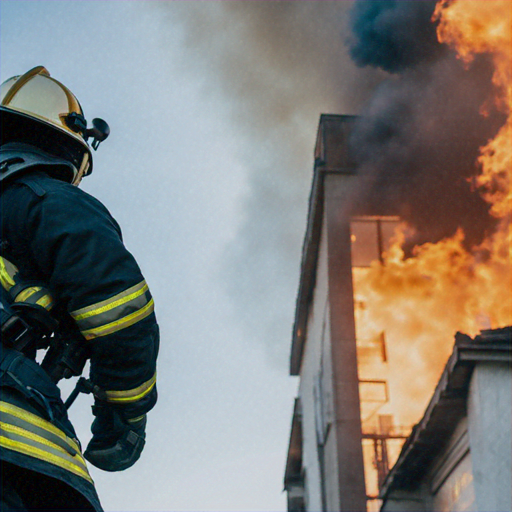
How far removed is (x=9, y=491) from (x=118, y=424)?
549mm

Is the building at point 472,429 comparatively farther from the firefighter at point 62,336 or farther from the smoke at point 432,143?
the smoke at point 432,143

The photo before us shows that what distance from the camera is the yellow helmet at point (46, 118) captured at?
3.00 meters

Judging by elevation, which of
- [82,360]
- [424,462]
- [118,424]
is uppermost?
[424,462]

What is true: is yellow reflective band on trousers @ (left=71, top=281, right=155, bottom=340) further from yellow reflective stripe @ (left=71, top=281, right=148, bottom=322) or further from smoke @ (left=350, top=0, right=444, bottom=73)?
smoke @ (left=350, top=0, right=444, bottom=73)

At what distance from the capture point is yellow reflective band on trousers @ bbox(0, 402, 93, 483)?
2264 mm

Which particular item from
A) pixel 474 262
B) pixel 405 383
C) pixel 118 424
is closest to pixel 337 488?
pixel 405 383

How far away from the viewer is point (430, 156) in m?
21.3

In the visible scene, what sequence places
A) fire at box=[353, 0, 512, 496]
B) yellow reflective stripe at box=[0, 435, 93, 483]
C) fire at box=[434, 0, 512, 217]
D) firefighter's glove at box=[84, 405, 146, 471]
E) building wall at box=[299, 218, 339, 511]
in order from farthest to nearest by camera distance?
fire at box=[434, 0, 512, 217] → fire at box=[353, 0, 512, 496] → building wall at box=[299, 218, 339, 511] → firefighter's glove at box=[84, 405, 146, 471] → yellow reflective stripe at box=[0, 435, 93, 483]

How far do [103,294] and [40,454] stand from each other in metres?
0.52

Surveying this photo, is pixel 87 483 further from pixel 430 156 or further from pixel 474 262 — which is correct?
pixel 430 156

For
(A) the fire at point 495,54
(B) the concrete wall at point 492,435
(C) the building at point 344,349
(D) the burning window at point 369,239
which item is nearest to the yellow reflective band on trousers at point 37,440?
(B) the concrete wall at point 492,435

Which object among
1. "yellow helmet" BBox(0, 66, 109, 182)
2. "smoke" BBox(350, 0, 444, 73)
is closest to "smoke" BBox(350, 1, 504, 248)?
"smoke" BBox(350, 0, 444, 73)

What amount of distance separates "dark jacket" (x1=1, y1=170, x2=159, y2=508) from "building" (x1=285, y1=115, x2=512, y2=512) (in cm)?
1279

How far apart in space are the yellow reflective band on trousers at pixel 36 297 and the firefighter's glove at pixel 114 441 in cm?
42
